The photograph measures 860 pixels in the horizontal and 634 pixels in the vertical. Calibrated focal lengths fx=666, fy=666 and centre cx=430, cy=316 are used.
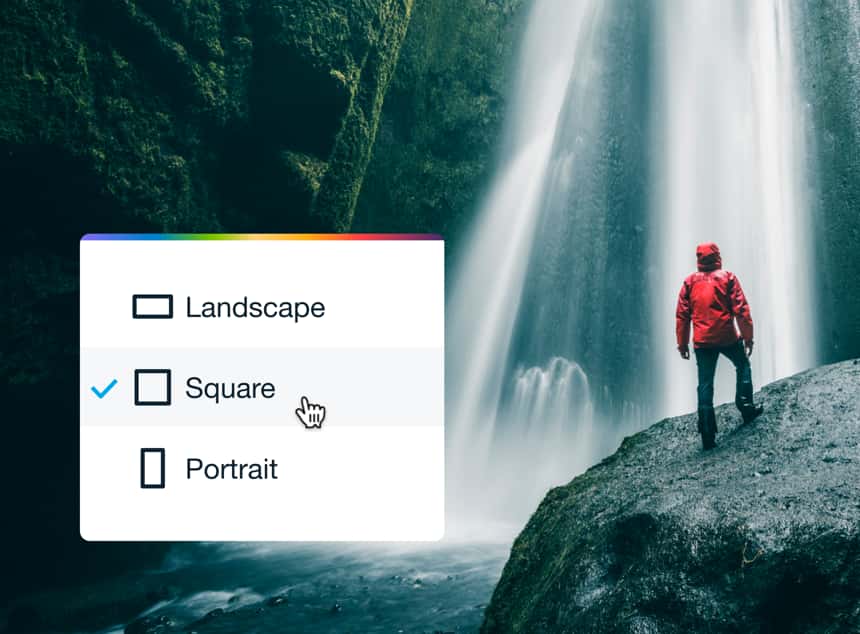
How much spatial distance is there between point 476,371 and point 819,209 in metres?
8.77

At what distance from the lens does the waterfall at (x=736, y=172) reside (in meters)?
14.2

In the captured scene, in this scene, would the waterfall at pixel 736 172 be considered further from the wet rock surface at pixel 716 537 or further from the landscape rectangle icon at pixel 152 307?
the landscape rectangle icon at pixel 152 307

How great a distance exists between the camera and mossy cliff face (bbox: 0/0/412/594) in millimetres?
8453

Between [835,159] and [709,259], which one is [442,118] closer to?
[835,159]

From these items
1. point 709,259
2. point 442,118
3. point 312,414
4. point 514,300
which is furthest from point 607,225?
point 312,414

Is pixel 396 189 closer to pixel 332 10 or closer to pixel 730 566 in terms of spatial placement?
pixel 332 10

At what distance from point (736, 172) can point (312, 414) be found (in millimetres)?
15847

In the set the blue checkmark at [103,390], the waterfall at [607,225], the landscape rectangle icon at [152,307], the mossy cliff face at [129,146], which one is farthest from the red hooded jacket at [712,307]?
the waterfall at [607,225]

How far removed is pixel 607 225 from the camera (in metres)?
18.3

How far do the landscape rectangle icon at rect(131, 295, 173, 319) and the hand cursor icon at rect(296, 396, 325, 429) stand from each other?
806 mm

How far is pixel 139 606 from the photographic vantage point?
9.20 metres

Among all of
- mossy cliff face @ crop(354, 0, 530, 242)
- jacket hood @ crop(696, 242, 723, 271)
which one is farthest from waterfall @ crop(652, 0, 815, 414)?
jacket hood @ crop(696, 242, 723, 271)

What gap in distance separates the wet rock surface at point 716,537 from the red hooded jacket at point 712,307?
898mm

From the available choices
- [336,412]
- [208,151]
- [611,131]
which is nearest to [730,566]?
[336,412]
